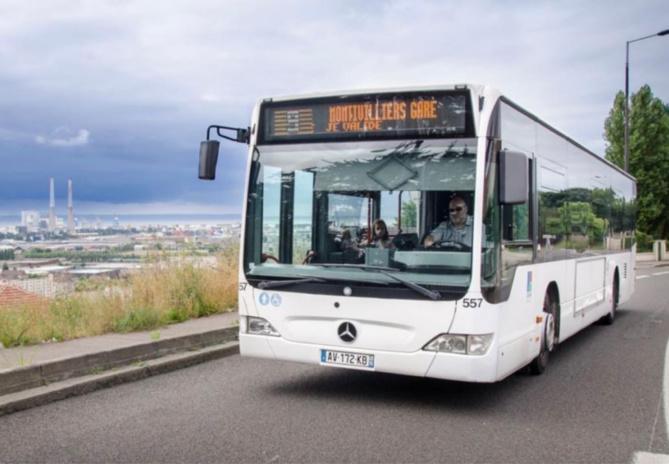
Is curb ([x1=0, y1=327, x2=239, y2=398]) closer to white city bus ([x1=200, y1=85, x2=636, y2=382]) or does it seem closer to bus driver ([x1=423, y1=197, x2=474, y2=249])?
white city bus ([x1=200, y1=85, x2=636, y2=382])

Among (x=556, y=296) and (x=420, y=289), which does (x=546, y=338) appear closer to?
(x=556, y=296)

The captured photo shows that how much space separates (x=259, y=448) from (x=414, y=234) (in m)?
2.47

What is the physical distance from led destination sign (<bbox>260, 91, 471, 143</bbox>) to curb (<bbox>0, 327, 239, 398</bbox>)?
2.98 meters

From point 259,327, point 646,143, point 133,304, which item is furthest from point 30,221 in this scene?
point 646,143

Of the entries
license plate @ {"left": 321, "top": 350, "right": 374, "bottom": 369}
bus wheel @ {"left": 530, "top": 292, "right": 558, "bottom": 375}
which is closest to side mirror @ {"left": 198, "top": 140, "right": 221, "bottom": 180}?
license plate @ {"left": 321, "top": 350, "right": 374, "bottom": 369}

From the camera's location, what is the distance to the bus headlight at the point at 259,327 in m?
7.85

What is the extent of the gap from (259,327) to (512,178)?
2830mm

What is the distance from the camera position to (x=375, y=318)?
23.9ft

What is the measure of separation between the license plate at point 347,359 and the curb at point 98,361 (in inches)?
104

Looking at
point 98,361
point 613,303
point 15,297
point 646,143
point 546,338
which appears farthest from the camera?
point 646,143

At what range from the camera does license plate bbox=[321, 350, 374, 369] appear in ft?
24.1

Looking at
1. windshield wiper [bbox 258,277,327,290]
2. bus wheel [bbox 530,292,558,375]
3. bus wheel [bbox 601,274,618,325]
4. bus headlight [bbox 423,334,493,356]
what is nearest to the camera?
bus headlight [bbox 423,334,493,356]

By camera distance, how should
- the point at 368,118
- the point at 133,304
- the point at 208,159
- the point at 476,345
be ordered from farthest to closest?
the point at 133,304
the point at 208,159
the point at 368,118
the point at 476,345

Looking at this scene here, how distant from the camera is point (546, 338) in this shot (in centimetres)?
922
